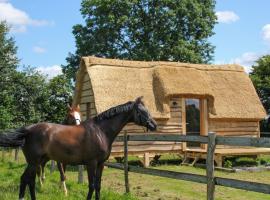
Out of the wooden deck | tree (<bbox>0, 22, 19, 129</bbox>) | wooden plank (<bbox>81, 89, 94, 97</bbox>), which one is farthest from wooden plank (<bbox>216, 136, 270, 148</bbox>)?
tree (<bbox>0, 22, 19, 129</bbox>)

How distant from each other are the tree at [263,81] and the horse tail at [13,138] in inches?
920

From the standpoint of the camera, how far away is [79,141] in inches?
304

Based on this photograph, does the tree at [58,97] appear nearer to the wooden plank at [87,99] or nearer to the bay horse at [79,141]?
the wooden plank at [87,99]

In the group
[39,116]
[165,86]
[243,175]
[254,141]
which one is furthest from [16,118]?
[254,141]

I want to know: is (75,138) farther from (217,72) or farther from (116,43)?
(116,43)

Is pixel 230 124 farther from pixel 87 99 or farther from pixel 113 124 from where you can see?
pixel 113 124

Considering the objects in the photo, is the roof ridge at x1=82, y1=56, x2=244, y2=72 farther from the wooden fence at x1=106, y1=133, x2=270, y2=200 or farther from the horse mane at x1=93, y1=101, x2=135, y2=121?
the wooden fence at x1=106, y1=133, x2=270, y2=200

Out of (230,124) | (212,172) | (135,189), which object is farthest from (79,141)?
(230,124)

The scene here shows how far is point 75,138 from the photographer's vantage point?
776 centimetres

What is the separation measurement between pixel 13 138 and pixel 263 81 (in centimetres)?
2435

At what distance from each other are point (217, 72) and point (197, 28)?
13.3m

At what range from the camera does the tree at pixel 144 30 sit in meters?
30.8

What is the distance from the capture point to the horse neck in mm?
7918

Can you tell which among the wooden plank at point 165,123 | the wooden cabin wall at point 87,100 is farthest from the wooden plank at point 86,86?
the wooden plank at point 165,123
